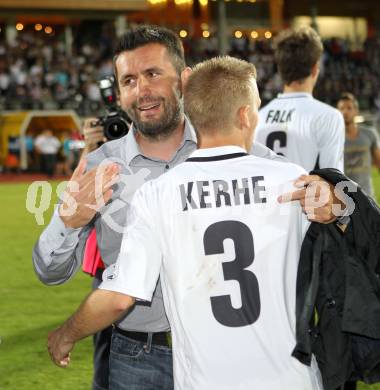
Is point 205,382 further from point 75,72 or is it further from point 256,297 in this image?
point 75,72

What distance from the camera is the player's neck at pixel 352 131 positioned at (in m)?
8.38

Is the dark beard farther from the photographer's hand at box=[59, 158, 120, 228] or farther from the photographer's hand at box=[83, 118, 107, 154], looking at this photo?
the photographer's hand at box=[83, 118, 107, 154]

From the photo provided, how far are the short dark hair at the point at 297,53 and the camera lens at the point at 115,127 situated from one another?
158 cm

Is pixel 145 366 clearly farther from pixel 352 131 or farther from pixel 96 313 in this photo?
pixel 352 131

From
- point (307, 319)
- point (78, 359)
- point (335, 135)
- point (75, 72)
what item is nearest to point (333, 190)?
point (307, 319)

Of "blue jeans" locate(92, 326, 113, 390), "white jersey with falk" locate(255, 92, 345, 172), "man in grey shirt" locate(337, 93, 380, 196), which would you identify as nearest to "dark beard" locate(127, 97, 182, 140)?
"blue jeans" locate(92, 326, 113, 390)

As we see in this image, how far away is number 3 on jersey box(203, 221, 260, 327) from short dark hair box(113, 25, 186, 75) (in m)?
1.02

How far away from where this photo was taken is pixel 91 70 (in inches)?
1366

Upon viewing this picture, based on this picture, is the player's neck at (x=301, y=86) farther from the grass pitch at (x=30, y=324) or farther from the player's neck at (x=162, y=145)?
the player's neck at (x=162, y=145)

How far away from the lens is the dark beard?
3352 mm

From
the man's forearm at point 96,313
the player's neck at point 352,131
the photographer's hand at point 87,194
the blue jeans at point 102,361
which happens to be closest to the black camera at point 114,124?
the blue jeans at point 102,361

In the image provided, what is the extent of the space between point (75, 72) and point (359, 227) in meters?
31.6

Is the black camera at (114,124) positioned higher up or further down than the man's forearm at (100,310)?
higher up

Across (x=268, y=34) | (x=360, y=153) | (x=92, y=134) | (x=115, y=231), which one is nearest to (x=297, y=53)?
(x=92, y=134)
